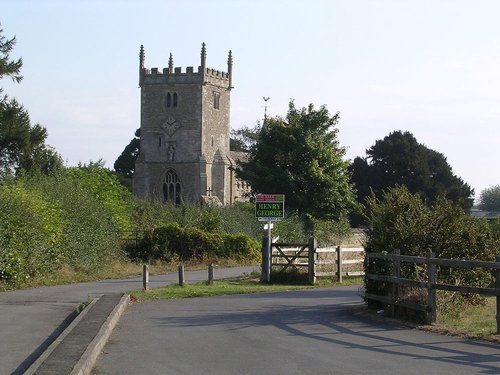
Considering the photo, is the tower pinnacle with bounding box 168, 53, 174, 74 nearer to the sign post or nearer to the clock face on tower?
the clock face on tower

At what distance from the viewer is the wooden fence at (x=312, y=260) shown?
30797mm

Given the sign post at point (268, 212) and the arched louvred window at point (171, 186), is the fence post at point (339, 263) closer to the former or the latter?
the sign post at point (268, 212)

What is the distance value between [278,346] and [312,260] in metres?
16.7

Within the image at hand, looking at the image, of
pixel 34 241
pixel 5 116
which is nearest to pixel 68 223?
pixel 34 241

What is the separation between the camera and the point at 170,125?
102250 mm

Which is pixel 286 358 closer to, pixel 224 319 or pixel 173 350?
pixel 173 350

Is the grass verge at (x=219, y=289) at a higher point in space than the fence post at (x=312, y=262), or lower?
lower

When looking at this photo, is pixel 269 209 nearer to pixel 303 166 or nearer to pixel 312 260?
pixel 312 260

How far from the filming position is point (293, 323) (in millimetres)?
17422

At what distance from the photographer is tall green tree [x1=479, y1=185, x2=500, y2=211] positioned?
14050 cm

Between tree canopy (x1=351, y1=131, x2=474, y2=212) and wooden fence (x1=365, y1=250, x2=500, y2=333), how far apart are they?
64063 millimetres

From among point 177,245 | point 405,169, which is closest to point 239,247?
point 177,245

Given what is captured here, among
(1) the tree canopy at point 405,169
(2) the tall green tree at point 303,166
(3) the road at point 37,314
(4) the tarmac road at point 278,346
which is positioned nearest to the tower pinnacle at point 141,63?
(1) the tree canopy at point 405,169

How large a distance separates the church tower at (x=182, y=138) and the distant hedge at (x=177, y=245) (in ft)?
180
